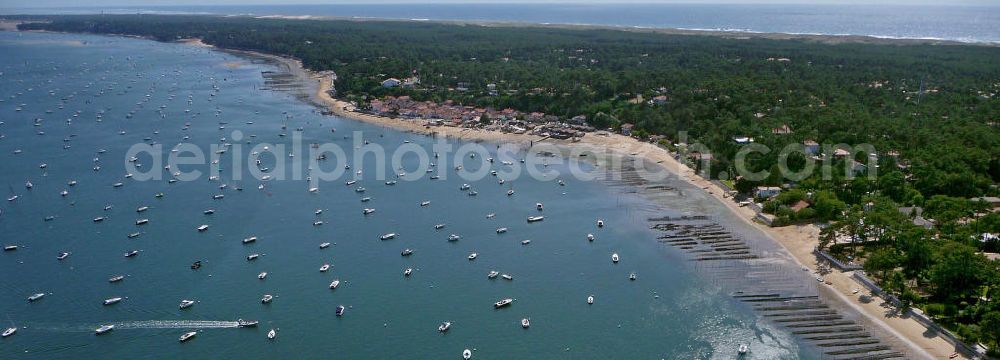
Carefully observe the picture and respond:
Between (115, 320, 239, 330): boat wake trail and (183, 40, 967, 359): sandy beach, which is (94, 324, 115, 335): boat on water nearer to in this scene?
(115, 320, 239, 330): boat wake trail

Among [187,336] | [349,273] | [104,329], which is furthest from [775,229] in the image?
[104,329]

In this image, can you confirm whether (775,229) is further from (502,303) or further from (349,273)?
(349,273)

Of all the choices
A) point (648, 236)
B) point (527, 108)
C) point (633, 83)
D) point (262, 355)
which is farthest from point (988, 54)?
point (262, 355)

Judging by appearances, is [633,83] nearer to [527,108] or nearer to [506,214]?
[527,108]

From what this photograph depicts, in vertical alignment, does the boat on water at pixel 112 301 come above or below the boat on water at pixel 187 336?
above

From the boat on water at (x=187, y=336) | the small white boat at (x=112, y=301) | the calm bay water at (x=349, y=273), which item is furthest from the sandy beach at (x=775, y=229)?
the small white boat at (x=112, y=301)

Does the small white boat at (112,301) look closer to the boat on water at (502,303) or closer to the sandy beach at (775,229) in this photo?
the boat on water at (502,303)
